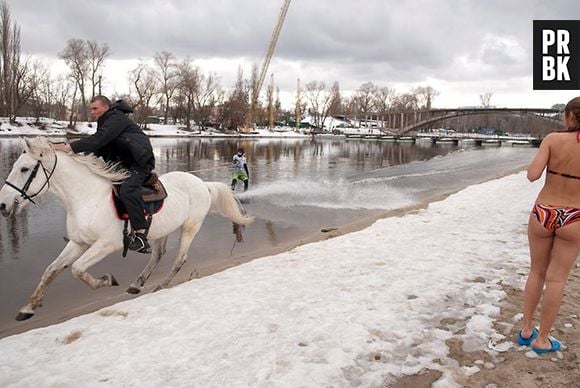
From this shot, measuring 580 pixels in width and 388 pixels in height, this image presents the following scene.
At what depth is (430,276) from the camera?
5.51m

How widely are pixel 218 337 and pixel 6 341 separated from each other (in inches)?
81.1

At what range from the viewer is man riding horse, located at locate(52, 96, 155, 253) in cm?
497

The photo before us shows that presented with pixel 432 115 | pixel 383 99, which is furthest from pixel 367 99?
pixel 432 115

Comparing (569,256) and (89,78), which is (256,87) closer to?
(89,78)

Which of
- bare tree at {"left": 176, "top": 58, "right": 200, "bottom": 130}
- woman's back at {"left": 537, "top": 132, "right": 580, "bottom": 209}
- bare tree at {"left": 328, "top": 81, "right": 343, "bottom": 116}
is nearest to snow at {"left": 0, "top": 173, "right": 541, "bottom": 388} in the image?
woman's back at {"left": 537, "top": 132, "right": 580, "bottom": 209}

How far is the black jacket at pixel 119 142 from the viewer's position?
499 centimetres

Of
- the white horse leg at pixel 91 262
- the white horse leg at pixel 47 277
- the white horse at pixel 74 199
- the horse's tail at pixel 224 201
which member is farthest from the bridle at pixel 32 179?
the horse's tail at pixel 224 201

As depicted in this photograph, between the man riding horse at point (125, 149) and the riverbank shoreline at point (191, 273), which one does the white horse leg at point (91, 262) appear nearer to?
the man riding horse at point (125, 149)

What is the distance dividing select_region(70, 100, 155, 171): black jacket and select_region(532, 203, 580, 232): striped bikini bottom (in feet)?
14.7

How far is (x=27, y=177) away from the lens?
4641 millimetres

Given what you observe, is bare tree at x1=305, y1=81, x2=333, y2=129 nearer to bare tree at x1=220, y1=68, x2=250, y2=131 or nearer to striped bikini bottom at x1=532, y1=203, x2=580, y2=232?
bare tree at x1=220, y1=68, x2=250, y2=131

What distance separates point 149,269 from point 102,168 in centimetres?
187

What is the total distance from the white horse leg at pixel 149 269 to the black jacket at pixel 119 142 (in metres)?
1.54

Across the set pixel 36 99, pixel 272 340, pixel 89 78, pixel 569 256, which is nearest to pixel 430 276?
pixel 569 256
